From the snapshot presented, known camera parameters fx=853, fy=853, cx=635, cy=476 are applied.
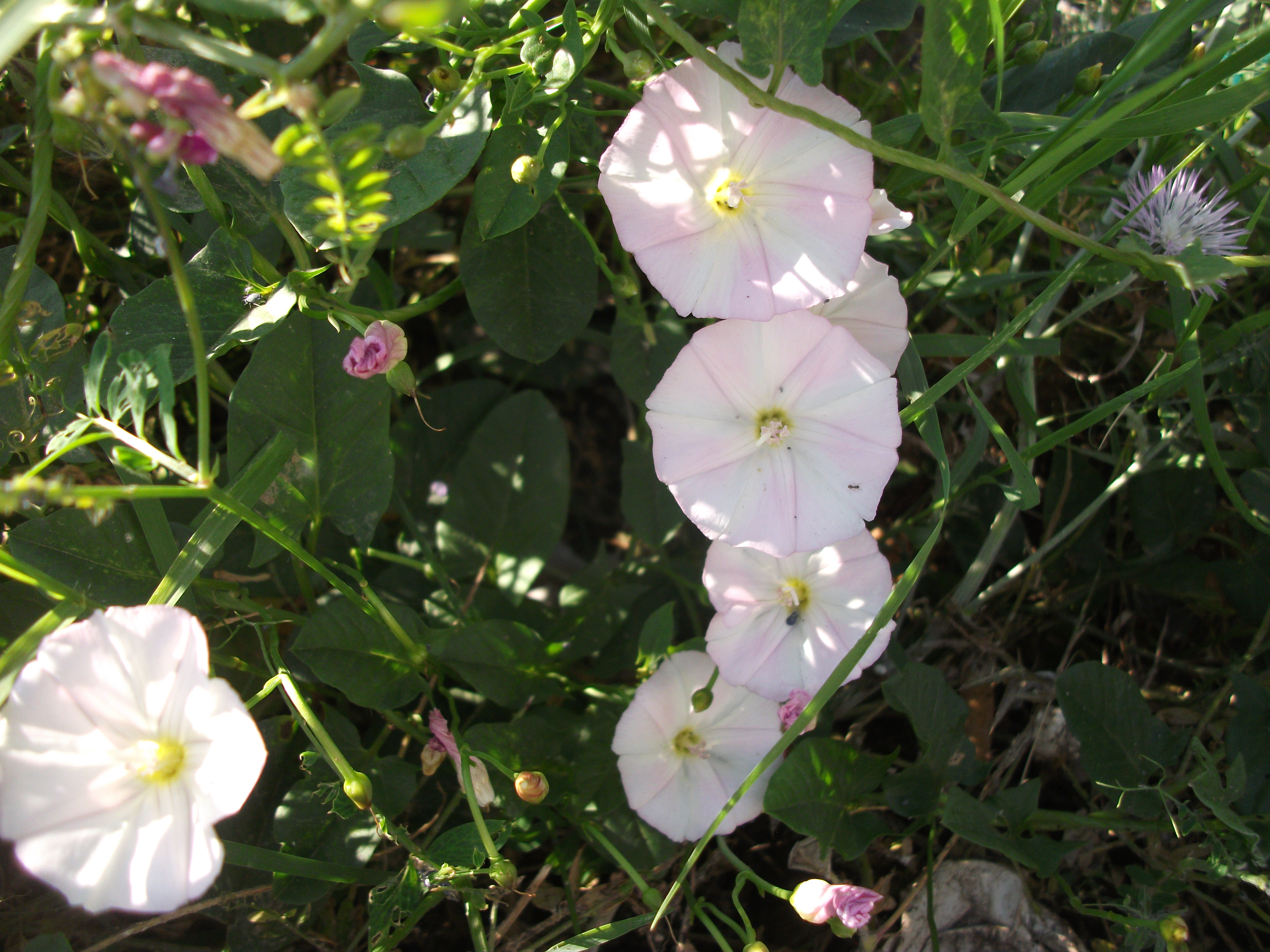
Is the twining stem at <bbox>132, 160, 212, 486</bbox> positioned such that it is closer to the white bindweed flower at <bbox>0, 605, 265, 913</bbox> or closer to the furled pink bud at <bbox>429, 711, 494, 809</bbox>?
the white bindweed flower at <bbox>0, 605, 265, 913</bbox>

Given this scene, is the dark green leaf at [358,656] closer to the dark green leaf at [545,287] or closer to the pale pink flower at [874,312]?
the dark green leaf at [545,287]

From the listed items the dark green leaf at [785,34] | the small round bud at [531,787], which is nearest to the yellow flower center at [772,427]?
the dark green leaf at [785,34]

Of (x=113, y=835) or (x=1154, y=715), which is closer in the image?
(x=113, y=835)

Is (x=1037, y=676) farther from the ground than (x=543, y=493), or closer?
closer

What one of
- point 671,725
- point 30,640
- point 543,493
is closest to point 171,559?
point 30,640

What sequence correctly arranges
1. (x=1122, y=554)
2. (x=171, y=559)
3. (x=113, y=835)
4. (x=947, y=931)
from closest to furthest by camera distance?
(x=113, y=835)
(x=171, y=559)
(x=947, y=931)
(x=1122, y=554)

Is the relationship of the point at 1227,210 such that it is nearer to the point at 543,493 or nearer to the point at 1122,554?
the point at 1122,554

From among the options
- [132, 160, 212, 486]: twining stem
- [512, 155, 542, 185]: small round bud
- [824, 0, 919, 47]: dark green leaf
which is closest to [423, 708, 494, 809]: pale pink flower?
[132, 160, 212, 486]: twining stem
